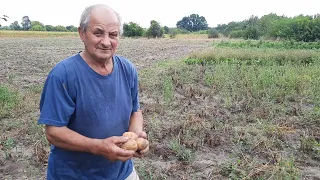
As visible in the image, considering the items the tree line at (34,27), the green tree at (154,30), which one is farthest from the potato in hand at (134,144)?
the tree line at (34,27)

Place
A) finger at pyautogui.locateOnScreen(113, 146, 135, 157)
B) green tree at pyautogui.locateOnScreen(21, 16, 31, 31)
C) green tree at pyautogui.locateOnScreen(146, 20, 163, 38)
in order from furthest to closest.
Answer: green tree at pyautogui.locateOnScreen(21, 16, 31, 31) < green tree at pyautogui.locateOnScreen(146, 20, 163, 38) < finger at pyautogui.locateOnScreen(113, 146, 135, 157)

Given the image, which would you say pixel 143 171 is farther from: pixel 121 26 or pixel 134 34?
pixel 134 34

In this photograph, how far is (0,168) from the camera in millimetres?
3881

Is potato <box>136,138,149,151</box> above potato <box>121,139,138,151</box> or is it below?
below

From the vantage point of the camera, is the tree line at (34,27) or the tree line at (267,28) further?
the tree line at (34,27)

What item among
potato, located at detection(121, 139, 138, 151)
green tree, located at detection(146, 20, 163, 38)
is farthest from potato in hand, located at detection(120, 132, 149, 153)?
green tree, located at detection(146, 20, 163, 38)

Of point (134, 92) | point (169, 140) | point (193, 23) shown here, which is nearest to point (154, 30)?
point (169, 140)

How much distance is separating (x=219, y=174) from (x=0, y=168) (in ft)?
8.26

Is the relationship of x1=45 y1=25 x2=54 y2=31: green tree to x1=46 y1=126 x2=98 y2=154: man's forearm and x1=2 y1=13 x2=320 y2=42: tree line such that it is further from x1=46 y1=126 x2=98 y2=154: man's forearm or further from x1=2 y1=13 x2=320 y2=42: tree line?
x1=46 y1=126 x2=98 y2=154: man's forearm

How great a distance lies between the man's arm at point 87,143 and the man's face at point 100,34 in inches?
17.2

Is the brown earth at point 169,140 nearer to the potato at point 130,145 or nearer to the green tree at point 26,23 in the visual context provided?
the potato at point 130,145

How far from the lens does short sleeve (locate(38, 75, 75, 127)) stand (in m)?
1.67

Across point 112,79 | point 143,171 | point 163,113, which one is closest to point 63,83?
point 112,79

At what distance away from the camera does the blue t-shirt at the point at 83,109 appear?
5.52 ft
